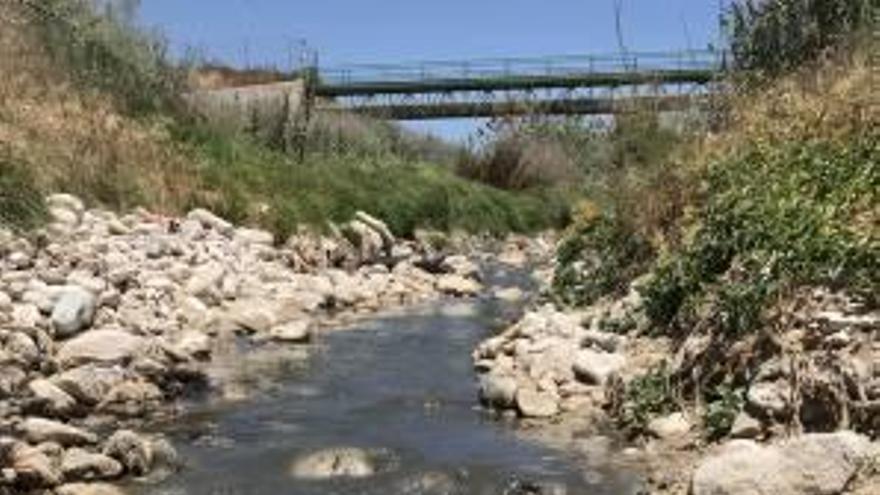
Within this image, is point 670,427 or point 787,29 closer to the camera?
point 670,427

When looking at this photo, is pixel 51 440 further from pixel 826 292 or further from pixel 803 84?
pixel 803 84

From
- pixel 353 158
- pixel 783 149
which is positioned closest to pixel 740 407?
pixel 783 149

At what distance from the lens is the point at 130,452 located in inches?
404

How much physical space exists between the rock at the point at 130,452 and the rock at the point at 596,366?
4.09m

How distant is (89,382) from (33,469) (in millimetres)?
2629

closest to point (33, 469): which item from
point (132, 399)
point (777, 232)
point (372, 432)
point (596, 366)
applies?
point (132, 399)

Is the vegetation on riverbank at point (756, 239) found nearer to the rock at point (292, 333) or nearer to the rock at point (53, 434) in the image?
the rock at point (292, 333)

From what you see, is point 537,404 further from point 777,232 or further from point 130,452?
point 130,452

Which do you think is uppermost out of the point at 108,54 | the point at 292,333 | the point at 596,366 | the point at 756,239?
the point at 108,54

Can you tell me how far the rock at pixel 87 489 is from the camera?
962cm

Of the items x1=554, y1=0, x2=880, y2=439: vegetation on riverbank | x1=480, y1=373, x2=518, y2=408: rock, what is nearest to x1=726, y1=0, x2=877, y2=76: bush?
x1=554, y1=0, x2=880, y2=439: vegetation on riverbank

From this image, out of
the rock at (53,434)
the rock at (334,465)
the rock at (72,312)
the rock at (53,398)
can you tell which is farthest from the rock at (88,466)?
the rock at (72,312)

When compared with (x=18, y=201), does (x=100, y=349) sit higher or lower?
lower

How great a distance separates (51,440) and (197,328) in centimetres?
605
